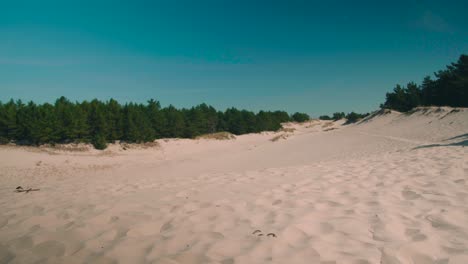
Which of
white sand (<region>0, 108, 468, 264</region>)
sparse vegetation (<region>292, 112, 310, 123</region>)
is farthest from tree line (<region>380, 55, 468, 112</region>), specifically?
sparse vegetation (<region>292, 112, 310, 123</region>)

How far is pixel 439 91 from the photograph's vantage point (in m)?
42.3

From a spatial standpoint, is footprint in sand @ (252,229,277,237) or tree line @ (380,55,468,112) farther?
tree line @ (380,55,468,112)

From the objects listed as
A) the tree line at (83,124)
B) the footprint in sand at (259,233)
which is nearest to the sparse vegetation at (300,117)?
the tree line at (83,124)

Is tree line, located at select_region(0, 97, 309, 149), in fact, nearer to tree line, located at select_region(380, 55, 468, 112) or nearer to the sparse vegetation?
tree line, located at select_region(380, 55, 468, 112)

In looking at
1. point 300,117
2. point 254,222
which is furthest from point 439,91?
point 300,117

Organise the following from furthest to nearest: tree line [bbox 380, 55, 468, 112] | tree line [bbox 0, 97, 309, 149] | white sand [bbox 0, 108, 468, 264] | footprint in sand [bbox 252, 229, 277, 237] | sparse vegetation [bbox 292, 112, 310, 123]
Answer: sparse vegetation [bbox 292, 112, 310, 123]
tree line [bbox 380, 55, 468, 112]
tree line [bbox 0, 97, 309, 149]
footprint in sand [bbox 252, 229, 277, 237]
white sand [bbox 0, 108, 468, 264]

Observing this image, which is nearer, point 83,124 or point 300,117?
point 83,124

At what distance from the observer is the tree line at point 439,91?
1425 inches

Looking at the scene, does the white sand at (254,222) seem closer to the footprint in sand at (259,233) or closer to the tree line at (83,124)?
the footprint in sand at (259,233)

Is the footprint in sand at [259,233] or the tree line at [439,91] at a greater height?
the tree line at [439,91]

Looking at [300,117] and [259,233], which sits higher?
[300,117]

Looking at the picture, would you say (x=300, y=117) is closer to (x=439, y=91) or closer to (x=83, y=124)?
(x=439, y=91)

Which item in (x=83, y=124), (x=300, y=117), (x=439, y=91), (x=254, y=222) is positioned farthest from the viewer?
(x=300, y=117)

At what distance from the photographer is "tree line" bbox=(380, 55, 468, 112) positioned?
36188 mm
